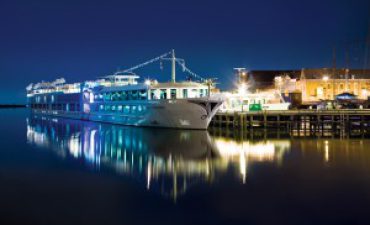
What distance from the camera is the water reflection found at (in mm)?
21047

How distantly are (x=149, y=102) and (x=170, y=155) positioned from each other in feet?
61.4

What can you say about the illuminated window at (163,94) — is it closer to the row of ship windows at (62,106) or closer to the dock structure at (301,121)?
the dock structure at (301,121)

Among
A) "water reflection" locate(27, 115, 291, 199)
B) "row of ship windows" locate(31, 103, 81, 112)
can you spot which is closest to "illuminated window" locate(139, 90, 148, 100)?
"water reflection" locate(27, 115, 291, 199)

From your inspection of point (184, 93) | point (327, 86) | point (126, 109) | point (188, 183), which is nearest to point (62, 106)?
point (126, 109)

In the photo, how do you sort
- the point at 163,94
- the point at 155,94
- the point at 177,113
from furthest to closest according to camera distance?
the point at 155,94 < the point at 163,94 < the point at 177,113

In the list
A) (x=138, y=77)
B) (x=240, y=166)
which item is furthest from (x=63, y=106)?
(x=240, y=166)

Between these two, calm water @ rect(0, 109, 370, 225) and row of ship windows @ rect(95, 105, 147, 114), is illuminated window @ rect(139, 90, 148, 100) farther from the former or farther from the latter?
calm water @ rect(0, 109, 370, 225)

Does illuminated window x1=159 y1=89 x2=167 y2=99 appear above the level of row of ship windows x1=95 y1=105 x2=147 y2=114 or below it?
above

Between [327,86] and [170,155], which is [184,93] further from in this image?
[327,86]

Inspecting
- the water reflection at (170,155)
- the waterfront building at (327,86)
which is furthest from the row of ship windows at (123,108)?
the waterfront building at (327,86)

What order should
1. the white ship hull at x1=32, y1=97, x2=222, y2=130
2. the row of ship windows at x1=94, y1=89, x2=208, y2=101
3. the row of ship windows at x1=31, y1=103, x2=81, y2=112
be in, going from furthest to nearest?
the row of ship windows at x1=31, y1=103, x2=81, y2=112 → the row of ship windows at x1=94, y1=89, x2=208, y2=101 → the white ship hull at x1=32, y1=97, x2=222, y2=130

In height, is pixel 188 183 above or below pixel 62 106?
below

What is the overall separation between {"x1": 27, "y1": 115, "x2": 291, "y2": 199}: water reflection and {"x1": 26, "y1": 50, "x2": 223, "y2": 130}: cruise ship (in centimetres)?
209

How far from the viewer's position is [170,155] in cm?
2834
